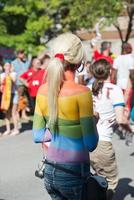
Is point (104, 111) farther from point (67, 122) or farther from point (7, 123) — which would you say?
point (7, 123)

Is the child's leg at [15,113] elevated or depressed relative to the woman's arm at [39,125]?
depressed

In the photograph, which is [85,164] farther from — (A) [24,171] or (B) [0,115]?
(B) [0,115]

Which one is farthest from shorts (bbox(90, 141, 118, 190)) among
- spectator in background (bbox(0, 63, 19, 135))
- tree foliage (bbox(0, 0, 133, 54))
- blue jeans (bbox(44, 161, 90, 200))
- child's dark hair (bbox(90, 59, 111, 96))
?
tree foliage (bbox(0, 0, 133, 54))

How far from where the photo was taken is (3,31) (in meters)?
26.3

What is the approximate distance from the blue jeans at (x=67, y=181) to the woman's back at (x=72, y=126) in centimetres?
5

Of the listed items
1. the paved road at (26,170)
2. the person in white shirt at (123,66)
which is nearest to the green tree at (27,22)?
the person in white shirt at (123,66)

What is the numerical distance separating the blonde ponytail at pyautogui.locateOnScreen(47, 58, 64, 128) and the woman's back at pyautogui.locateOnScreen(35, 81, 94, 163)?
0.10 ft

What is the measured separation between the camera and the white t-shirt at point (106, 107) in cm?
601

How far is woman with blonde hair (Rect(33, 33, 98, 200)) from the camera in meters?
3.75

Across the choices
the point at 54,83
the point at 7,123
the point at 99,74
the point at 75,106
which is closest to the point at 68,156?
the point at 75,106

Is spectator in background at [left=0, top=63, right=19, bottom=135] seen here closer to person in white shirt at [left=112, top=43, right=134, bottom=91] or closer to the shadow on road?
person in white shirt at [left=112, top=43, right=134, bottom=91]

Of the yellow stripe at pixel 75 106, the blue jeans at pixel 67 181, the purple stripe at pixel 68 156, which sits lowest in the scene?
the blue jeans at pixel 67 181

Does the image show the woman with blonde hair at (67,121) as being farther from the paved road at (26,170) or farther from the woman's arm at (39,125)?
the paved road at (26,170)

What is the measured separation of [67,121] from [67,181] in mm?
392
